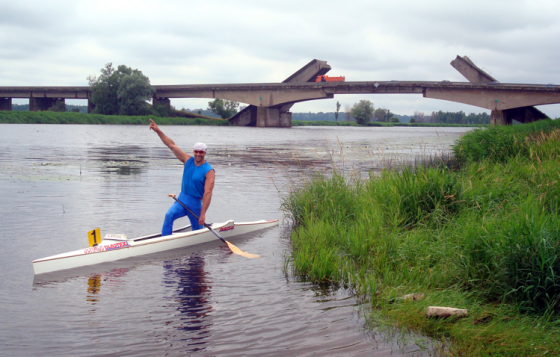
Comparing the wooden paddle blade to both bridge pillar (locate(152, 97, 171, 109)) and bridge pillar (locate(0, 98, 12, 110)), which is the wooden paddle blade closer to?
bridge pillar (locate(152, 97, 171, 109))

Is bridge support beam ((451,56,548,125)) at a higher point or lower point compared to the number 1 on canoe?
higher

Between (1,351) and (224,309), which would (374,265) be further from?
(1,351)

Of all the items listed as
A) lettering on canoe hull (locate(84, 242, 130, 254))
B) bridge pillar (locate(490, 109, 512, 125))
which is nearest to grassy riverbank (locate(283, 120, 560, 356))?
lettering on canoe hull (locate(84, 242, 130, 254))

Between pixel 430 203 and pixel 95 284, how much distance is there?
513 cm

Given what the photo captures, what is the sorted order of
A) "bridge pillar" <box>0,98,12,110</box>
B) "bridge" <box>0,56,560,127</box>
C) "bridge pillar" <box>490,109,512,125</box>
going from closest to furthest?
"bridge" <box>0,56,560,127</box>, "bridge pillar" <box>490,109,512,125</box>, "bridge pillar" <box>0,98,12,110</box>

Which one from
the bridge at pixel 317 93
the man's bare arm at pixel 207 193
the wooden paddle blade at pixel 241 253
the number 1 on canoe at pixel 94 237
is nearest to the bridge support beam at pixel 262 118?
the bridge at pixel 317 93

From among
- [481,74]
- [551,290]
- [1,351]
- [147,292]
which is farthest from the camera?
[481,74]

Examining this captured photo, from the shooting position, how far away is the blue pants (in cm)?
862

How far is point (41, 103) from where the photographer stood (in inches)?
3420

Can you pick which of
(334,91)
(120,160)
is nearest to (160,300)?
(120,160)

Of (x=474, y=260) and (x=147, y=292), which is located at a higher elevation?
(x=474, y=260)

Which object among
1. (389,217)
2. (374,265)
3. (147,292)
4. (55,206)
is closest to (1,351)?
(147,292)

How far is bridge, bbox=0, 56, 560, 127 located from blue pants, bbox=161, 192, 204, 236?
42.4 metres

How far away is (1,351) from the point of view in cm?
459
